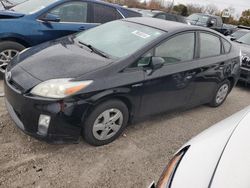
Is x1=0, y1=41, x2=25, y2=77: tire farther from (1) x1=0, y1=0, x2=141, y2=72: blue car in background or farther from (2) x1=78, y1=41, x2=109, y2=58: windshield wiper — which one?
(2) x1=78, y1=41, x2=109, y2=58: windshield wiper

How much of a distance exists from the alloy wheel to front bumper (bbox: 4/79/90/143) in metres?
0.23

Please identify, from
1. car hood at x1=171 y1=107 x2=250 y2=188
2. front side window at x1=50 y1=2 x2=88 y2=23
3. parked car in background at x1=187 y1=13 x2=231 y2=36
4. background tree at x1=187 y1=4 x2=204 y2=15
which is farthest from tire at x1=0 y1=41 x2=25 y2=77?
background tree at x1=187 y1=4 x2=204 y2=15

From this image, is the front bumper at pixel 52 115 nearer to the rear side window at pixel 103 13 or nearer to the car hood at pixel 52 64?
the car hood at pixel 52 64

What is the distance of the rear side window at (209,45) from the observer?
4141 mm

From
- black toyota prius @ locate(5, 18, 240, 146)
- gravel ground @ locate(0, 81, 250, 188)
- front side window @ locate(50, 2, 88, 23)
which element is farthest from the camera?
front side window @ locate(50, 2, 88, 23)

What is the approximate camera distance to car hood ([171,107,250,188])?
5.21 ft

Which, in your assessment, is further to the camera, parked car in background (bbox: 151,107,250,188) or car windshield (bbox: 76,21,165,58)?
car windshield (bbox: 76,21,165,58)

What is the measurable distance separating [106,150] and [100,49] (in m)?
1.31

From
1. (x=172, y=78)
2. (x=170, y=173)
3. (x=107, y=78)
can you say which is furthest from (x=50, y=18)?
(x=170, y=173)

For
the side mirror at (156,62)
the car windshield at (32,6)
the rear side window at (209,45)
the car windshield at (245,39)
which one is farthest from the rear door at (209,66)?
the car windshield at (245,39)

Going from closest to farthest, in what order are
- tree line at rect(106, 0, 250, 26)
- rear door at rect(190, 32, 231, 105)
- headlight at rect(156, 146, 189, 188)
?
headlight at rect(156, 146, 189, 188)
rear door at rect(190, 32, 231, 105)
tree line at rect(106, 0, 250, 26)

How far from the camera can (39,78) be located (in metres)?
2.86

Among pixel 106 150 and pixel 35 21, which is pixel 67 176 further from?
pixel 35 21

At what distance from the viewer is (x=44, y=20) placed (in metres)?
4.77
